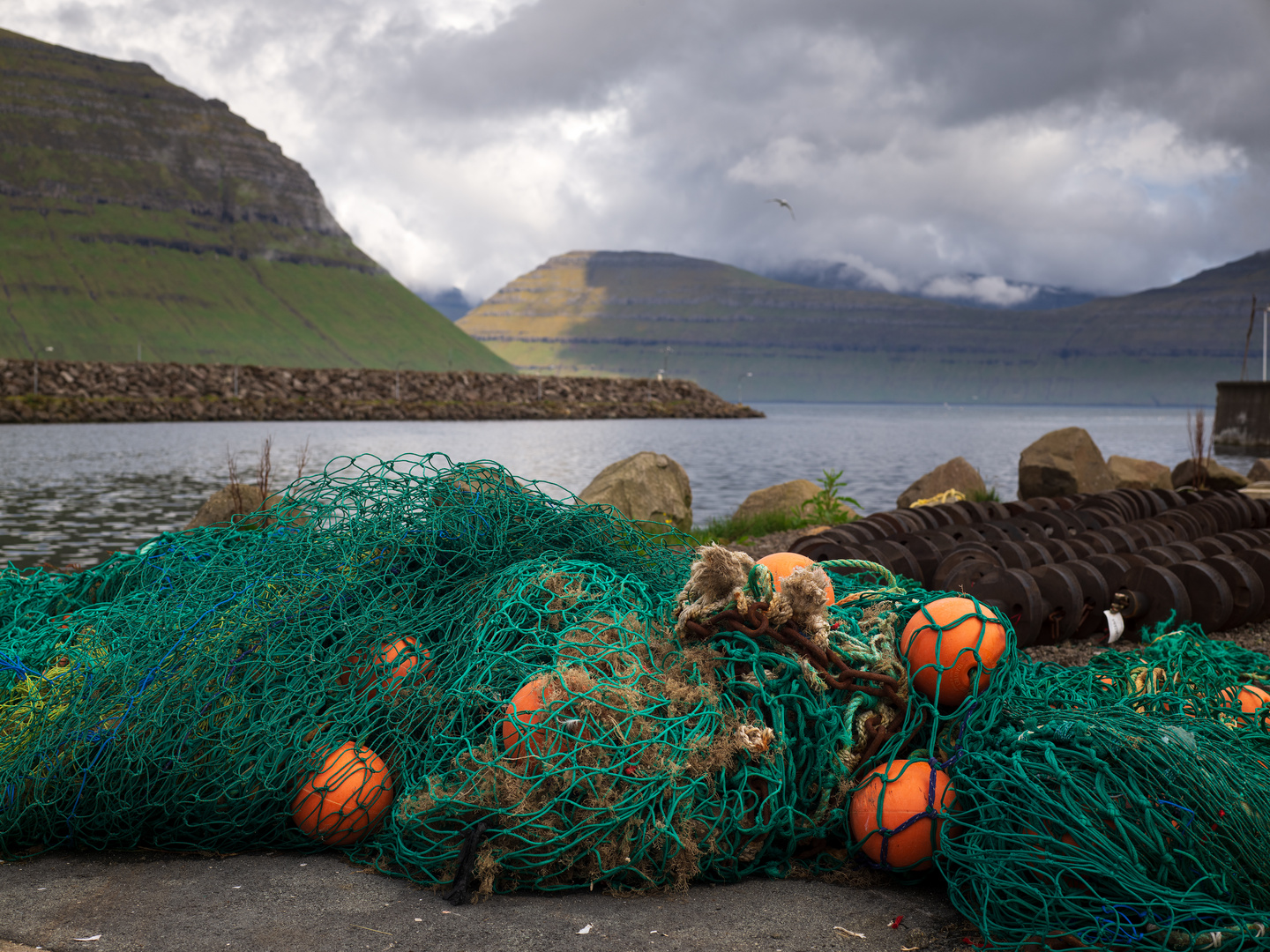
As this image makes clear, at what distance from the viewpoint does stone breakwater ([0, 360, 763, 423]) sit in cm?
7506

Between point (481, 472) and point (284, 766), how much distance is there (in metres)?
1.93

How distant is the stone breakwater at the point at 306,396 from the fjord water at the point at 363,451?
5.71 meters

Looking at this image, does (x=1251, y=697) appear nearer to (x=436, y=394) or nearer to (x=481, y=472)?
(x=481, y=472)

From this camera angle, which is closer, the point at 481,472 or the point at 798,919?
the point at 798,919

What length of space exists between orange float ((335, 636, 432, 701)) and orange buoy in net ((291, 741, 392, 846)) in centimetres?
31

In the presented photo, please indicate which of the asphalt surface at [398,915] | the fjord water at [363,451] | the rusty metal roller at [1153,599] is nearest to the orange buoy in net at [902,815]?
the asphalt surface at [398,915]

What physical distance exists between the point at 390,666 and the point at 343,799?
0.63 metres

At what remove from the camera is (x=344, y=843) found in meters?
4.14

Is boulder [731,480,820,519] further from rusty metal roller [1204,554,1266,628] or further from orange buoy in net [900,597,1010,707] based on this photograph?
orange buoy in net [900,597,1010,707]

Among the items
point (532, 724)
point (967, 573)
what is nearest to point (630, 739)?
point (532, 724)

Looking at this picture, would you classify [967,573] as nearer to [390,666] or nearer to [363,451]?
[390,666]

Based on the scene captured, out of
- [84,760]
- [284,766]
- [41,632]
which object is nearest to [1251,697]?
[284,766]

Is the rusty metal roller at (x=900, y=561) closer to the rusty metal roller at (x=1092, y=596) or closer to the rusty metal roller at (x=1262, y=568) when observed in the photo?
the rusty metal roller at (x=1092, y=596)

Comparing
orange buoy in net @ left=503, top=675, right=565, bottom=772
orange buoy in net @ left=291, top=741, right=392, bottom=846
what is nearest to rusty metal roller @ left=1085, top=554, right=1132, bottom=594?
orange buoy in net @ left=503, top=675, right=565, bottom=772
